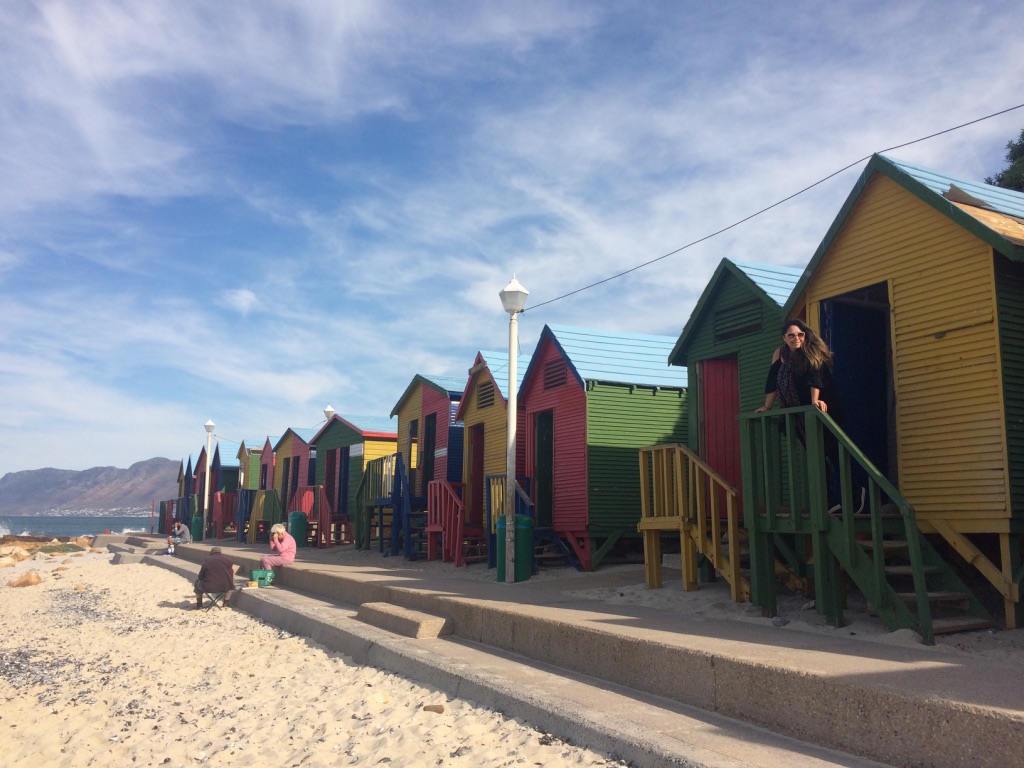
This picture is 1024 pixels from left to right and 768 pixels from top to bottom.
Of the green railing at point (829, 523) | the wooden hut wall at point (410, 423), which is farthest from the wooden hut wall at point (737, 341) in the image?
the wooden hut wall at point (410, 423)

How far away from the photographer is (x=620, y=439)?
14.0 meters

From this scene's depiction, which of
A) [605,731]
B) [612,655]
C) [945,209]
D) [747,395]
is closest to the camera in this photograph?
[605,731]

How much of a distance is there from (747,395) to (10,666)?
903 centimetres

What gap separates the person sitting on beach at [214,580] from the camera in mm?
13383

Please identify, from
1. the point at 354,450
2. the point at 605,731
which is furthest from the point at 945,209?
the point at 354,450

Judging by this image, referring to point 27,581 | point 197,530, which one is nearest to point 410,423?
point 27,581

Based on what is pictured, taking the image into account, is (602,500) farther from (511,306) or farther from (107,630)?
(107,630)

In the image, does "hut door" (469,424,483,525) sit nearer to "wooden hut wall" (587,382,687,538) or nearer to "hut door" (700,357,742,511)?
"wooden hut wall" (587,382,687,538)

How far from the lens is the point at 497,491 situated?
1459 cm

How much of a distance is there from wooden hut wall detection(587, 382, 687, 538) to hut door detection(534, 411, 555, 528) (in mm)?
1304

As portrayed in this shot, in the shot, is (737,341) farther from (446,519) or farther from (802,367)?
(446,519)

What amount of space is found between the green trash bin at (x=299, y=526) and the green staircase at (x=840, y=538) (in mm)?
17498

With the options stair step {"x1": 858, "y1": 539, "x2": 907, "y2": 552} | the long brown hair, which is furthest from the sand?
the long brown hair

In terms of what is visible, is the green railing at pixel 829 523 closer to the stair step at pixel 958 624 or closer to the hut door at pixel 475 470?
the stair step at pixel 958 624
